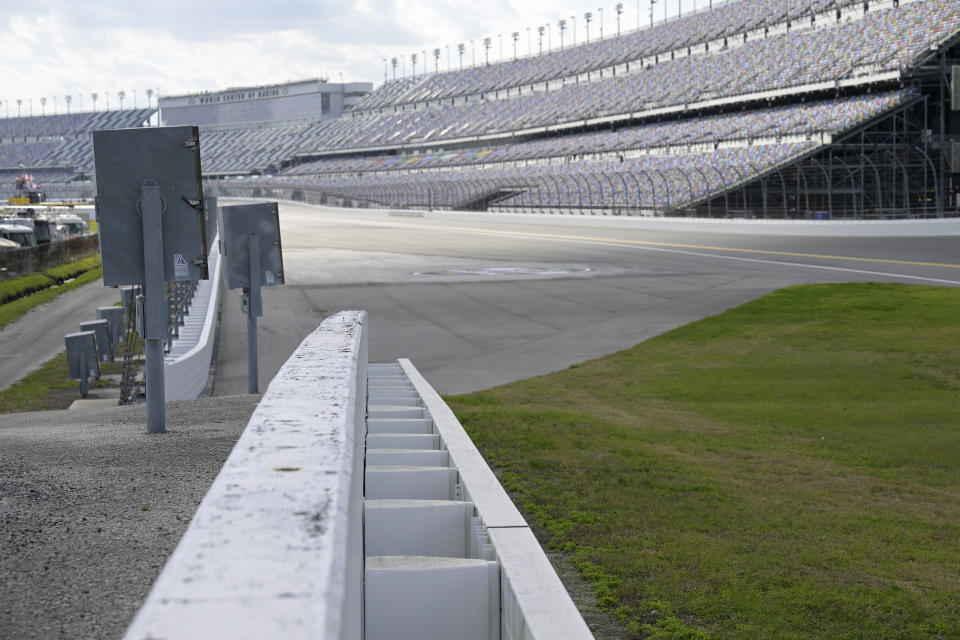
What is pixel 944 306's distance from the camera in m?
18.3

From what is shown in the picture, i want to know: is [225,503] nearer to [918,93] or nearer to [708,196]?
[708,196]

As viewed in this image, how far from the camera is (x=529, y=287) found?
26.1 meters

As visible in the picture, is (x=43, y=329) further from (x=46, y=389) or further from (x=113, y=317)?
(x=46, y=389)

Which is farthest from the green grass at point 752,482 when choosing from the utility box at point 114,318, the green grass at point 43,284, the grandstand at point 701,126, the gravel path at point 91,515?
the grandstand at point 701,126

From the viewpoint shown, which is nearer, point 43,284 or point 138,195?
point 138,195

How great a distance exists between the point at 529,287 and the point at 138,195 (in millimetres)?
19569

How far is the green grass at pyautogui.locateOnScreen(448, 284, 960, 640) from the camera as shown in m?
4.30

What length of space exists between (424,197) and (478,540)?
7456 cm

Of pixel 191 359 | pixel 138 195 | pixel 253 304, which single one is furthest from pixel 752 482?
pixel 191 359

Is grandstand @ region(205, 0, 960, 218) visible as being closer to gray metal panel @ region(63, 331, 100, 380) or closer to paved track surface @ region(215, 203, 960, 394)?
paved track surface @ region(215, 203, 960, 394)

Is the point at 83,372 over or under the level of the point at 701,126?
under

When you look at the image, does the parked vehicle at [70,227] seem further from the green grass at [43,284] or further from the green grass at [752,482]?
the green grass at [752,482]

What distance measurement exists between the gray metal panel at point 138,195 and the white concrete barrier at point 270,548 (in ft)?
16.1

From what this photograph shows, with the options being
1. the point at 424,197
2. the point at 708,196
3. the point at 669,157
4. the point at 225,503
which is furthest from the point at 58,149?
the point at 225,503
